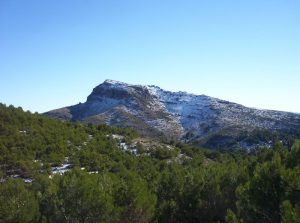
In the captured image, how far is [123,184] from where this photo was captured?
121 feet

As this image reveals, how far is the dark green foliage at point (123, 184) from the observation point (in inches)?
1058

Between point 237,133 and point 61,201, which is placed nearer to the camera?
point 61,201

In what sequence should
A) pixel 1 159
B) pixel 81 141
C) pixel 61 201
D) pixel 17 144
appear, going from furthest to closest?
pixel 81 141, pixel 17 144, pixel 1 159, pixel 61 201

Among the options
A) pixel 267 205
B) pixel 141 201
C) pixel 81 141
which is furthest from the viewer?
pixel 81 141

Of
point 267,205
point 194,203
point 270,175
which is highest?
point 270,175

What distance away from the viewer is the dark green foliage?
2688cm

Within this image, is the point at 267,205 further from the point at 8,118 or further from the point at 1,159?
the point at 8,118

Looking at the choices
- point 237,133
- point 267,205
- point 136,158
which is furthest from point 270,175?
point 237,133

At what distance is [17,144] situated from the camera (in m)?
60.6

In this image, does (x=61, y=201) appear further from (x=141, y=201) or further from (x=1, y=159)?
(x=1, y=159)

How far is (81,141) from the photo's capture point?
69938 millimetres

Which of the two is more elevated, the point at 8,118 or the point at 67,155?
the point at 8,118

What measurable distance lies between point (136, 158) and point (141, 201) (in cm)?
2857

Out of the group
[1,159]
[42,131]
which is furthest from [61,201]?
[42,131]
